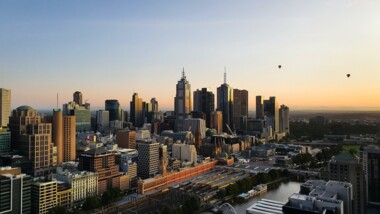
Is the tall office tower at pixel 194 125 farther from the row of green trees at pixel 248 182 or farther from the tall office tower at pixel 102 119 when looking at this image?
the row of green trees at pixel 248 182

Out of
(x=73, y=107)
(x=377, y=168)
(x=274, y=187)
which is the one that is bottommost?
(x=274, y=187)

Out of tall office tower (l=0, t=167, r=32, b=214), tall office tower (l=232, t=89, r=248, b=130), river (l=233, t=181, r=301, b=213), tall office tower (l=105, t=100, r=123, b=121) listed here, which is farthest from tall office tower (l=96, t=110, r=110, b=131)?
tall office tower (l=0, t=167, r=32, b=214)

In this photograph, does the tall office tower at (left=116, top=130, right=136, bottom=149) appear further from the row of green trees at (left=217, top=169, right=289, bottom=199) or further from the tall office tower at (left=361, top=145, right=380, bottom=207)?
the tall office tower at (left=361, top=145, right=380, bottom=207)

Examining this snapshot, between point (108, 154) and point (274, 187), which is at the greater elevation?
point (108, 154)

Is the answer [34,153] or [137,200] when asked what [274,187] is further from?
[34,153]

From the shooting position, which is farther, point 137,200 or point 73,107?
point 73,107

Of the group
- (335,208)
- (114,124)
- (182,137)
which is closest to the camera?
(335,208)

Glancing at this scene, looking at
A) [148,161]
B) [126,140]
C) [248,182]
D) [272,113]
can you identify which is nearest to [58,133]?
[126,140]

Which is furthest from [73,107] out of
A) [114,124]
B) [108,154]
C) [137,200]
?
[137,200]
